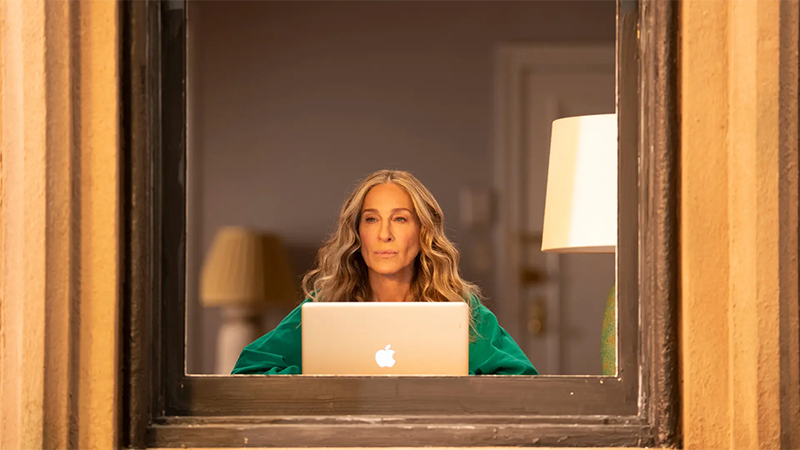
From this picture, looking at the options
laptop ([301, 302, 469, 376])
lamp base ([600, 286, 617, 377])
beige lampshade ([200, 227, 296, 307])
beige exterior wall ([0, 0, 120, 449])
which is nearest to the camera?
beige exterior wall ([0, 0, 120, 449])

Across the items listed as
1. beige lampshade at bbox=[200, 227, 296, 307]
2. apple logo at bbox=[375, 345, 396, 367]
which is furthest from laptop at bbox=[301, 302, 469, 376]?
beige lampshade at bbox=[200, 227, 296, 307]

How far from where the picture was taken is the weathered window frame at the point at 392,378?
120 cm

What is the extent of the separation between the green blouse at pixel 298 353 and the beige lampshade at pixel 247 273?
249 cm

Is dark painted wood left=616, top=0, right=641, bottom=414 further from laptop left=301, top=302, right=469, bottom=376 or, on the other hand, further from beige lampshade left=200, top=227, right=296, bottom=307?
beige lampshade left=200, top=227, right=296, bottom=307

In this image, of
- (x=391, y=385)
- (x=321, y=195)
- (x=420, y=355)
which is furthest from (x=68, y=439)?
(x=321, y=195)

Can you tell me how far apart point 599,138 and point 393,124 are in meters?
2.75

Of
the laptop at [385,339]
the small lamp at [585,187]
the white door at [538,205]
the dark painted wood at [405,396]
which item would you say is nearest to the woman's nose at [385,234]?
the small lamp at [585,187]

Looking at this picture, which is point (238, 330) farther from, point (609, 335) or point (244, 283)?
point (609, 335)

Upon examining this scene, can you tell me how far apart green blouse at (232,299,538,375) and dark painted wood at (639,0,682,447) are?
0.69 meters

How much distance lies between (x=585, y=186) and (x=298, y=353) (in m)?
0.74

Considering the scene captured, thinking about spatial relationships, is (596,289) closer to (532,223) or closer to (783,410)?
(532,223)

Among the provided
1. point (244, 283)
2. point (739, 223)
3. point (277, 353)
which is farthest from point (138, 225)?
point (244, 283)

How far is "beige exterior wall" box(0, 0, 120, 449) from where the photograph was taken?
1.16m

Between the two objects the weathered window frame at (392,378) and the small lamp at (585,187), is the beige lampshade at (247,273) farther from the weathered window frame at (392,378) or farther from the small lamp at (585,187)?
the weathered window frame at (392,378)
